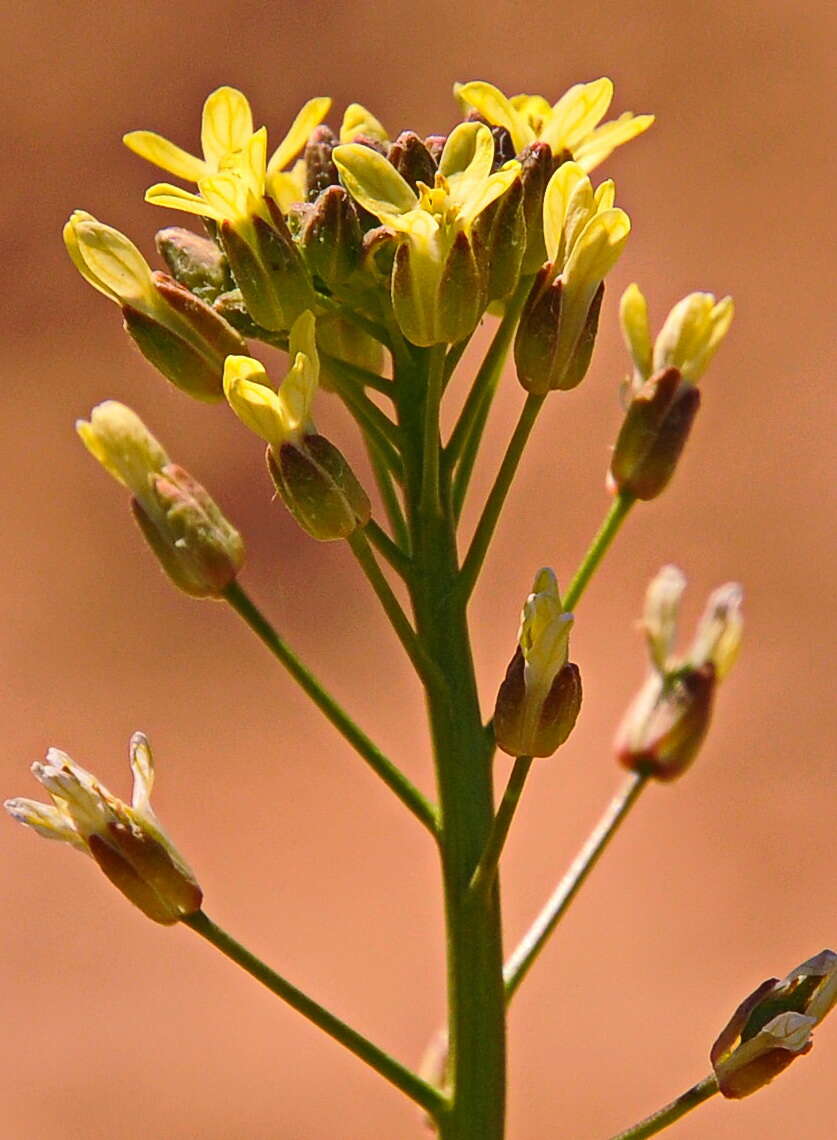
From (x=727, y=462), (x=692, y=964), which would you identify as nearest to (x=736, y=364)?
(x=727, y=462)

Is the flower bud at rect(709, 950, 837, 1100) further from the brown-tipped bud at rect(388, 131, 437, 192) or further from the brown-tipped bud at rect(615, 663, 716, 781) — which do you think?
the brown-tipped bud at rect(388, 131, 437, 192)

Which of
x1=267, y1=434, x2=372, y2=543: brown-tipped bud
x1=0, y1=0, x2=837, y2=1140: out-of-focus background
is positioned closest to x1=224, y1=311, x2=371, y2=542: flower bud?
x1=267, y1=434, x2=372, y2=543: brown-tipped bud

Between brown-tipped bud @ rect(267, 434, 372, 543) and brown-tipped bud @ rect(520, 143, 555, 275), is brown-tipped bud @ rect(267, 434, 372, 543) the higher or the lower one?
the lower one

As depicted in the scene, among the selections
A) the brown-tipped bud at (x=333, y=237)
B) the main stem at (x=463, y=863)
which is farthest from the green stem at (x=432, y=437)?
the brown-tipped bud at (x=333, y=237)

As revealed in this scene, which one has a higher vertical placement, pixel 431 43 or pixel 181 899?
pixel 431 43

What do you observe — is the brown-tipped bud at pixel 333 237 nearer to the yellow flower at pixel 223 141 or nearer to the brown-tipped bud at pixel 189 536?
the yellow flower at pixel 223 141

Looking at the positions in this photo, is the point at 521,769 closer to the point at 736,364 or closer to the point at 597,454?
the point at 597,454
